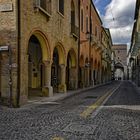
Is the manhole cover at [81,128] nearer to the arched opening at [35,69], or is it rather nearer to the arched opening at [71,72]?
the arched opening at [35,69]

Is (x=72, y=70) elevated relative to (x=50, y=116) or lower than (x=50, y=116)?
elevated

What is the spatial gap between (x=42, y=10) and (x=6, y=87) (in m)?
5.31

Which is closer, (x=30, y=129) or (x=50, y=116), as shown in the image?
(x=30, y=129)

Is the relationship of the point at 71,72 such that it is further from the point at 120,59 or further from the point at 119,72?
the point at 119,72

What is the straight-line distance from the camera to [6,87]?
14516 mm

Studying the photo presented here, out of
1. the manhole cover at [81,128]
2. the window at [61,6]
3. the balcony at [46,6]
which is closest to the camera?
the manhole cover at [81,128]

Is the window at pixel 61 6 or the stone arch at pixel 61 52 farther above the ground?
the window at pixel 61 6

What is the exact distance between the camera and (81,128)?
8445 millimetres

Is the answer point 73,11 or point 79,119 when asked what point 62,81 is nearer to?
point 73,11

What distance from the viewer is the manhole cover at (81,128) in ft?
26.6

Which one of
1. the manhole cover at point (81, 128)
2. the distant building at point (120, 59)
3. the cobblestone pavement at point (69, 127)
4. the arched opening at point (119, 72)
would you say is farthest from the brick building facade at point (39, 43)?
the distant building at point (120, 59)

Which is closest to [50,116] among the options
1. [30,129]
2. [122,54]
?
[30,129]

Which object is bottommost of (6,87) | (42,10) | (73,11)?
(6,87)

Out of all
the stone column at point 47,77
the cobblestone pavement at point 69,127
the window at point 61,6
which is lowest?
the cobblestone pavement at point 69,127
